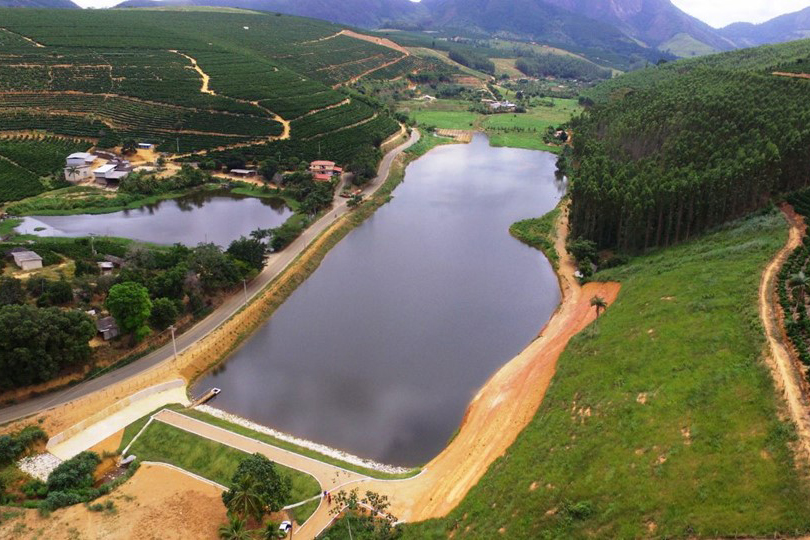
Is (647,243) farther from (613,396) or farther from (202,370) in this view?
(202,370)

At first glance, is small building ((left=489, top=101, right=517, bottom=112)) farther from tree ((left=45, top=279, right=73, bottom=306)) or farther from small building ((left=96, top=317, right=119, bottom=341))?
small building ((left=96, top=317, right=119, bottom=341))

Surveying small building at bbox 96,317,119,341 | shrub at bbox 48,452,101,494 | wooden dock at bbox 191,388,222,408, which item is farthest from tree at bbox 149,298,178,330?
shrub at bbox 48,452,101,494

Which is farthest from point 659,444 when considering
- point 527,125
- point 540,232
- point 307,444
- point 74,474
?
point 527,125

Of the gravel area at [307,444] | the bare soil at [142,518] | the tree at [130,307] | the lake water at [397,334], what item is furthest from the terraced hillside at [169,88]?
the bare soil at [142,518]

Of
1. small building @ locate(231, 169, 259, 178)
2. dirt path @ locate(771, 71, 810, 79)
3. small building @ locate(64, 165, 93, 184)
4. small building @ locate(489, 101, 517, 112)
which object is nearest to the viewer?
dirt path @ locate(771, 71, 810, 79)

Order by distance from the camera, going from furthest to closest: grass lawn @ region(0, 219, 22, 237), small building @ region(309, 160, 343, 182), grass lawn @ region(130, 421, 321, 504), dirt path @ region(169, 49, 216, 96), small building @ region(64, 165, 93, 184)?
dirt path @ region(169, 49, 216, 96)
small building @ region(309, 160, 343, 182)
small building @ region(64, 165, 93, 184)
grass lawn @ region(0, 219, 22, 237)
grass lawn @ region(130, 421, 321, 504)

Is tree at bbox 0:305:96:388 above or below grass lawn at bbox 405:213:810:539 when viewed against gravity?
below

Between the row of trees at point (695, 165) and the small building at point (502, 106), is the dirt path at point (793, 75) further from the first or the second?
the small building at point (502, 106)
